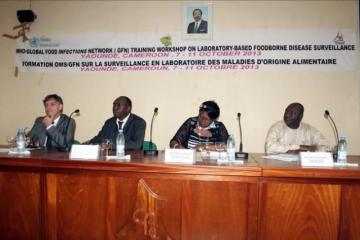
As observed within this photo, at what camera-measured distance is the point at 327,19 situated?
143 inches

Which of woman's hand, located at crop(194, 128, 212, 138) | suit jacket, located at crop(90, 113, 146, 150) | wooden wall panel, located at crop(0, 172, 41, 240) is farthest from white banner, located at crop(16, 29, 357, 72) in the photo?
wooden wall panel, located at crop(0, 172, 41, 240)

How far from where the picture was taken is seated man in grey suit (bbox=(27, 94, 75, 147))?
3.29 m

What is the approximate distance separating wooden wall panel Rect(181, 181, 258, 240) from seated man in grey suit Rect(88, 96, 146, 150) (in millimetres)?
1397

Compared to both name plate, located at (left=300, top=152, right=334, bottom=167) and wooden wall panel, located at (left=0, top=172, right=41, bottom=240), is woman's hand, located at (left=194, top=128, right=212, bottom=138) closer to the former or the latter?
name plate, located at (left=300, top=152, right=334, bottom=167)

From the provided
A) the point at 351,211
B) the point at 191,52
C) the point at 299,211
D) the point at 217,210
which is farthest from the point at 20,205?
the point at 191,52

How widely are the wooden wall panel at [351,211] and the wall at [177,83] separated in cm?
196

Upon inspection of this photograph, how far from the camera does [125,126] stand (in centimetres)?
337

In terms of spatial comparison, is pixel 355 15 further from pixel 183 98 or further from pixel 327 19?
pixel 183 98

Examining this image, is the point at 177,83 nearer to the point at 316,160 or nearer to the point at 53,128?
the point at 53,128

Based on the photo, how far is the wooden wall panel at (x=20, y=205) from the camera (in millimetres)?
2152

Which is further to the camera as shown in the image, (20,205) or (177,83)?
(177,83)

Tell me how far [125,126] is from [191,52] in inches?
51.3

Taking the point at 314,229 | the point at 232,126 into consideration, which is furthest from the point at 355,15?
the point at 314,229

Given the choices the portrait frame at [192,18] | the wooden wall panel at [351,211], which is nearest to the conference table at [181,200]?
the wooden wall panel at [351,211]
